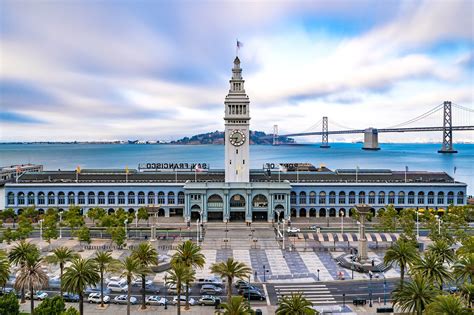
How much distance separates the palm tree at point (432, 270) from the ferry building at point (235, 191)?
50042 mm

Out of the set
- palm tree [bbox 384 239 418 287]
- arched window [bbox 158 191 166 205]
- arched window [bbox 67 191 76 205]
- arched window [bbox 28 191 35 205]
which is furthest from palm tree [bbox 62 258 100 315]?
arched window [bbox 28 191 35 205]

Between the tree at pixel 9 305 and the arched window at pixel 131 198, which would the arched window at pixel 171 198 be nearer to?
the arched window at pixel 131 198

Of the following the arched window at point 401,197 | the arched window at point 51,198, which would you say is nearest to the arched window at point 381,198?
the arched window at point 401,197

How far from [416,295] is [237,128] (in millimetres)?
65658

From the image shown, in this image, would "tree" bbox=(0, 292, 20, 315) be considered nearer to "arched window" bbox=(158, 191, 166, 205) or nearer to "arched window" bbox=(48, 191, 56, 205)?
"arched window" bbox=(158, 191, 166, 205)

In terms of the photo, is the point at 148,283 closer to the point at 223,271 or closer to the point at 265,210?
the point at 223,271

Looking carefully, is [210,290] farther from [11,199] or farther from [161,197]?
[11,199]

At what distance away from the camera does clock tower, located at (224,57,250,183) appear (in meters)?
98.1

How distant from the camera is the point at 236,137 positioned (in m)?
99.3

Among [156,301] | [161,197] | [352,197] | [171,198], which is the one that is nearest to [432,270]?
[156,301]

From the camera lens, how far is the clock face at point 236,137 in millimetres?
99250

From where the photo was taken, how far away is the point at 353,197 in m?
107

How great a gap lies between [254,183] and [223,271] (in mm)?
55057

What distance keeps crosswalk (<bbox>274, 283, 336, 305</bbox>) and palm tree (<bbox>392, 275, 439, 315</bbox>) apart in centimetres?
1349
